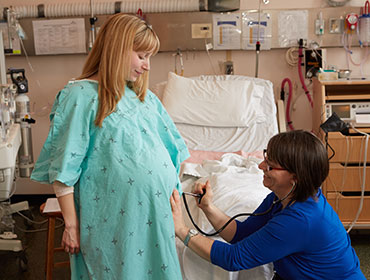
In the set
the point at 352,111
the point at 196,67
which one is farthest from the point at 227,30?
the point at 352,111

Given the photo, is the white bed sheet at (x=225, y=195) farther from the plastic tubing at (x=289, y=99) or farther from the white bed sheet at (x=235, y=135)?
the plastic tubing at (x=289, y=99)

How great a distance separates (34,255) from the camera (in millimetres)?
2971

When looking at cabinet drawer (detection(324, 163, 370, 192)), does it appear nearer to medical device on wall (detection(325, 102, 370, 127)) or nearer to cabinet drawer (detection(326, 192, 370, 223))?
cabinet drawer (detection(326, 192, 370, 223))

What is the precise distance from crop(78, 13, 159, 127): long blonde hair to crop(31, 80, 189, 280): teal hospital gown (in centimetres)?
3

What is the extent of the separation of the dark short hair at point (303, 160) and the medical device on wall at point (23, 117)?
6.83 feet

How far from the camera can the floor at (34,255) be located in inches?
107

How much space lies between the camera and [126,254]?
1.39 meters

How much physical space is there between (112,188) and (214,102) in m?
1.96

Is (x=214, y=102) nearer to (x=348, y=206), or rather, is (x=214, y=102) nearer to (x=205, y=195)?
(x=348, y=206)

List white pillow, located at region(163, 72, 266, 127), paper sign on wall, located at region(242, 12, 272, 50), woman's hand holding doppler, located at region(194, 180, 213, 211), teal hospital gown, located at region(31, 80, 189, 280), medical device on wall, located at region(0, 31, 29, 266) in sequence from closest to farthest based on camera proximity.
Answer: teal hospital gown, located at region(31, 80, 189, 280)
woman's hand holding doppler, located at region(194, 180, 213, 211)
medical device on wall, located at region(0, 31, 29, 266)
white pillow, located at region(163, 72, 266, 127)
paper sign on wall, located at region(242, 12, 272, 50)

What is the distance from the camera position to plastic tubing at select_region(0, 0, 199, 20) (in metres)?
3.61

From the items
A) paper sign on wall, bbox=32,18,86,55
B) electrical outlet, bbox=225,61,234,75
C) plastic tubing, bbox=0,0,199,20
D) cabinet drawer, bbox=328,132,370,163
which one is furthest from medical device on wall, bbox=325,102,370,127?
paper sign on wall, bbox=32,18,86,55

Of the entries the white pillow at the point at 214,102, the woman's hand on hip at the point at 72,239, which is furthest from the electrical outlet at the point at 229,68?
the woman's hand on hip at the point at 72,239

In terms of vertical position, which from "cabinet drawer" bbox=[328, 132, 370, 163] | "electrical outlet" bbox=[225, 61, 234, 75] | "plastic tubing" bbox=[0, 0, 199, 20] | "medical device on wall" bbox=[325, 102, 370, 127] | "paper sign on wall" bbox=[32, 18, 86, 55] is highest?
"plastic tubing" bbox=[0, 0, 199, 20]
